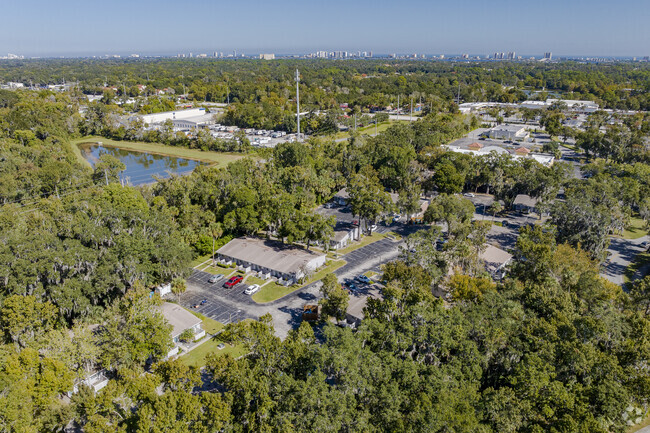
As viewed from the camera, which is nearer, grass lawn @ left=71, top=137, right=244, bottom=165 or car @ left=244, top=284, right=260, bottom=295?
car @ left=244, top=284, right=260, bottom=295

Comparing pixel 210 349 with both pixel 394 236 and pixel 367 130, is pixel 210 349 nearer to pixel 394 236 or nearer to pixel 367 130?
pixel 394 236

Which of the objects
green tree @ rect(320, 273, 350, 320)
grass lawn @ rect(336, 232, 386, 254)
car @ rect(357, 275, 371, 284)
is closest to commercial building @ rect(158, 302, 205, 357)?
green tree @ rect(320, 273, 350, 320)

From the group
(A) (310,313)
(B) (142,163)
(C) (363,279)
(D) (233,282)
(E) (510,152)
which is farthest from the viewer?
(B) (142,163)

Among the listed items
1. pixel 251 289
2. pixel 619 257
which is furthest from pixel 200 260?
pixel 619 257

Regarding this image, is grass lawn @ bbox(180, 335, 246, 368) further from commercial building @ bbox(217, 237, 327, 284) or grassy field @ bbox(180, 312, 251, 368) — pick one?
commercial building @ bbox(217, 237, 327, 284)

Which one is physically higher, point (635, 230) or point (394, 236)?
point (394, 236)

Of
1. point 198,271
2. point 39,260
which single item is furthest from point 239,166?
point 39,260

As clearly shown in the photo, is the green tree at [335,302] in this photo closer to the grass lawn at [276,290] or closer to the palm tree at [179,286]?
the grass lawn at [276,290]
